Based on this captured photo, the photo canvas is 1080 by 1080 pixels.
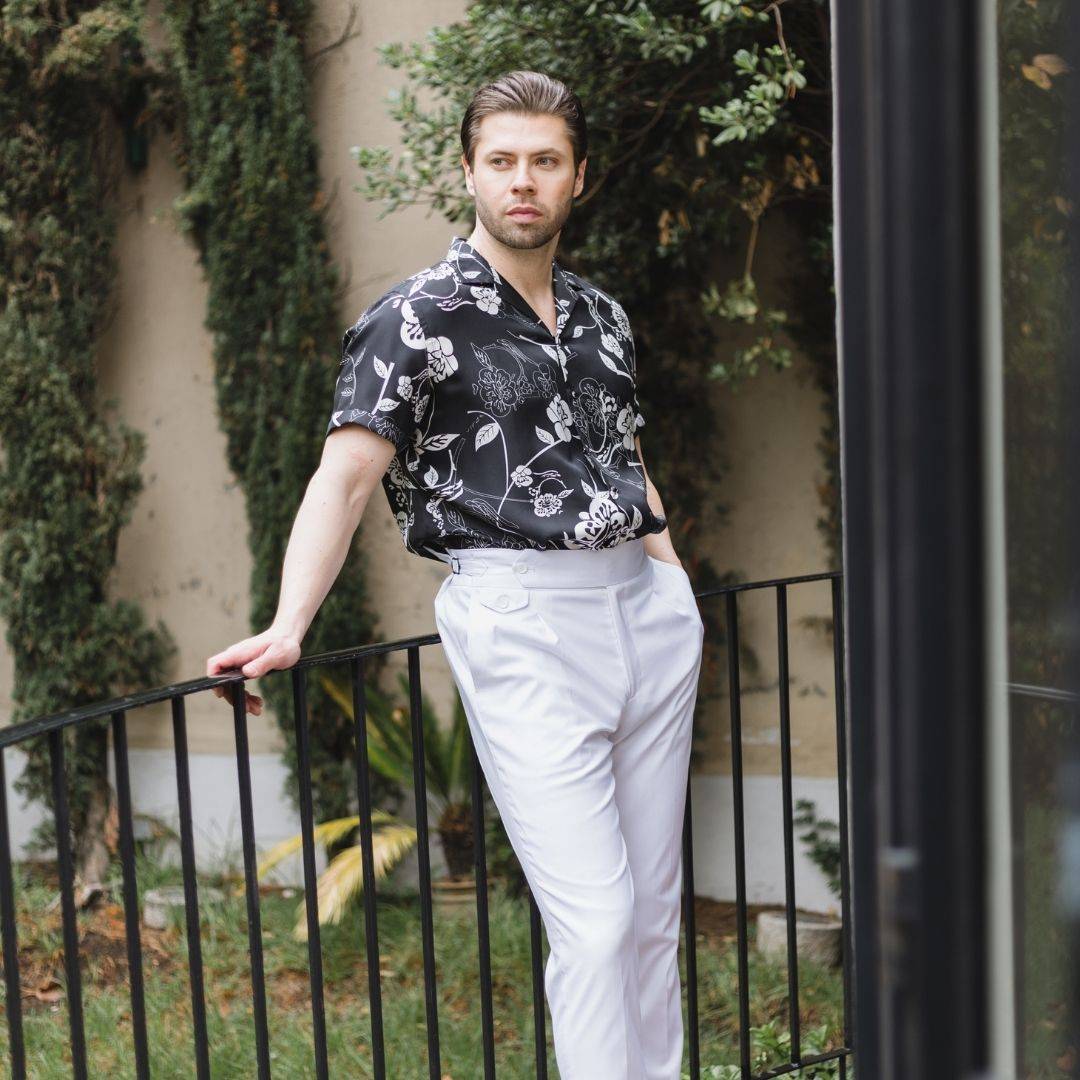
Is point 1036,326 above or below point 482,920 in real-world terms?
above

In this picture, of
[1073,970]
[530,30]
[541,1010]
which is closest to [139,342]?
[530,30]

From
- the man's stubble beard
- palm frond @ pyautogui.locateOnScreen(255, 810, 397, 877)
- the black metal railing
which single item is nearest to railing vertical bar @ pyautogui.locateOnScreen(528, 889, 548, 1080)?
the black metal railing

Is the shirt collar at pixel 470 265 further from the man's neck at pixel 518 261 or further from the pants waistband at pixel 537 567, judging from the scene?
the pants waistband at pixel 537 567

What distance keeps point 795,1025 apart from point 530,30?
2672 mm

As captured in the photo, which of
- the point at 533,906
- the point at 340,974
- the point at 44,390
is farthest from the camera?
the point at 44,390

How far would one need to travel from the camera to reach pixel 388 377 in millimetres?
1908

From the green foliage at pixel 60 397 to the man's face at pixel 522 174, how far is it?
3.49 metres

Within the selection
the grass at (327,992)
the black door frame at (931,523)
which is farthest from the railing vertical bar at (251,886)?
the grass at (327,992)

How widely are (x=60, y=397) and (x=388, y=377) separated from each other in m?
3.59

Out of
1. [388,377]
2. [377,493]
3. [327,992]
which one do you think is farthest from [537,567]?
[377,493]

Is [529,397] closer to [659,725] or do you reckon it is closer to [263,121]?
[659,725]

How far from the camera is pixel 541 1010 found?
2.42 metres

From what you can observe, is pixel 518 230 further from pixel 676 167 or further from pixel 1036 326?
pixel 676 167

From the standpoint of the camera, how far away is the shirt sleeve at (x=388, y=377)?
1.90 metres
